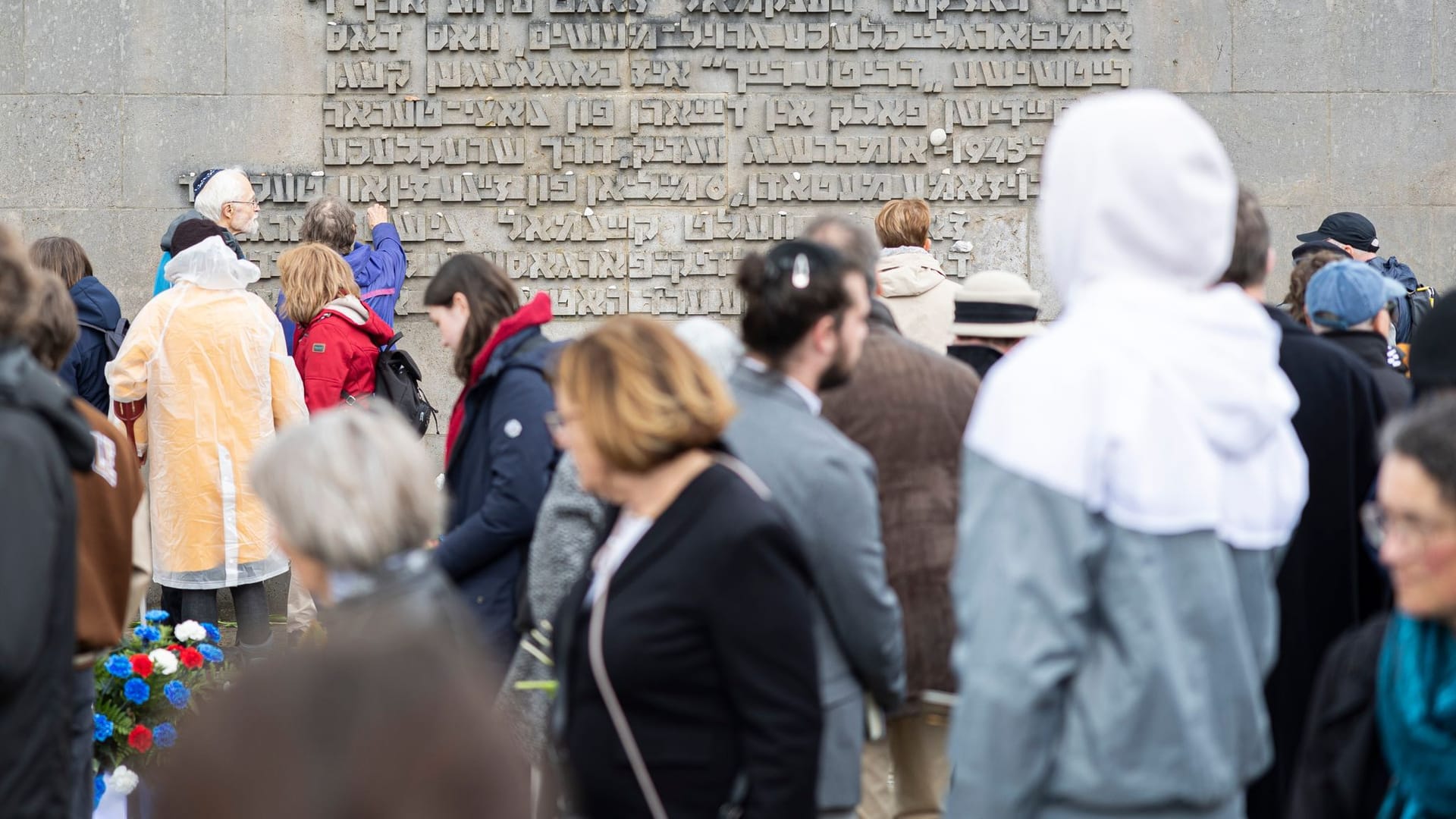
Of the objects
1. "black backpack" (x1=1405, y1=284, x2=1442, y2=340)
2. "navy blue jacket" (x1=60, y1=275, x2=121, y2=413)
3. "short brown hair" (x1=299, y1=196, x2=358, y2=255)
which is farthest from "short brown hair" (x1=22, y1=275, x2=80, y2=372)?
"black backpack" (x1=1405, y1=284, x2=1442, y2=340)

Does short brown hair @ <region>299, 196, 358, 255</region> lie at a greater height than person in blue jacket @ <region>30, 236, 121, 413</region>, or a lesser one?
greater

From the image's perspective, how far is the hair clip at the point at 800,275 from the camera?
3.04 metres

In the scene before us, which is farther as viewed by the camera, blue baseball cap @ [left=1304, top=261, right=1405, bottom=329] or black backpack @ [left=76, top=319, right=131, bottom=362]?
black backpack @ [left=76, top=319, right=131, bottom=362]

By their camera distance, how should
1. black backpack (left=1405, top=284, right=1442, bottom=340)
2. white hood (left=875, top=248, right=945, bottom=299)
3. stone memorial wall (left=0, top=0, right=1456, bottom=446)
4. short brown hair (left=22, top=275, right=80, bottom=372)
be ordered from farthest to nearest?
1. stone memorial wall (left=0, top=0, right=1456, bottom=446)
2. black backpack (left=1405, top=284, right=1442, bottom=340)
3. white hood (left=875, top=248, right=945, bottom=299)
4. short brown hair (left=22, top=275, right=80, bottom=372)

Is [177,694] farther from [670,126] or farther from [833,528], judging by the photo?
[670,126]

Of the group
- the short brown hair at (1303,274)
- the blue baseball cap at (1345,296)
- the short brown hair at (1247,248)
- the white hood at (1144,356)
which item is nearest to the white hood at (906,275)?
the short brown hair at (1303,274)

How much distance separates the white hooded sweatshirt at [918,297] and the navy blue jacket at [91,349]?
141 inches

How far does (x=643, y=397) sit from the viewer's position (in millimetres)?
2527

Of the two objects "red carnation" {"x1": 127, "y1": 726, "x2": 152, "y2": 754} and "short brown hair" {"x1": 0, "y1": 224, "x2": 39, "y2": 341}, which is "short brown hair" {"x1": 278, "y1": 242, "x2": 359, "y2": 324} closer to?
"red carnation" {"x1": 127, "y1": 726, "x2": 152, "y2": 754}

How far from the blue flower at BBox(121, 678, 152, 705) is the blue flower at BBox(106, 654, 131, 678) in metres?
0.03

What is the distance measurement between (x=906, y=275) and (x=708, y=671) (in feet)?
11.2

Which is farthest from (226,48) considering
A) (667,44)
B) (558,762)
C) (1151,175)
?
(1151,175)

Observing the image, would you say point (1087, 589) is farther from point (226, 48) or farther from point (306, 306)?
point (226, 48)

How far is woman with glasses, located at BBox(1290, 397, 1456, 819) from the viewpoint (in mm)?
2230
